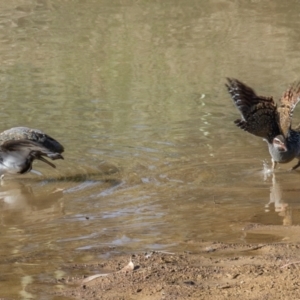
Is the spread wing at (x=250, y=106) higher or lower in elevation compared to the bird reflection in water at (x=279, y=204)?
higher

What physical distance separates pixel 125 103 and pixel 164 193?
3.80 m

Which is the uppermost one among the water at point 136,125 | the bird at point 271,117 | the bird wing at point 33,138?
the bird at point 271,117

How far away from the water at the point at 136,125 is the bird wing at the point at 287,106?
47cm

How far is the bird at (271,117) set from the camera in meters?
8.37

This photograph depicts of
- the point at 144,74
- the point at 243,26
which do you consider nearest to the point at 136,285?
the point at 144,74

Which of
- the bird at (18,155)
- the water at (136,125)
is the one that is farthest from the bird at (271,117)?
the bird at (18,155)

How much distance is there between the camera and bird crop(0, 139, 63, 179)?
829cm

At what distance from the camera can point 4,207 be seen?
784 centimetres

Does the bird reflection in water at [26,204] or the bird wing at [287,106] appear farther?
the bird wing at [287,106]

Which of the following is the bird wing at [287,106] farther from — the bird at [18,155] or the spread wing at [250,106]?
the bird at [18,155]

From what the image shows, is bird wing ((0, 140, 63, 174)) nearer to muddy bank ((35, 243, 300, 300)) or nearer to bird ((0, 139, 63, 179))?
bird ((0, 139, 63, 179))

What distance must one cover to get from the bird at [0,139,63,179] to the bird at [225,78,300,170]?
1844 millimetres

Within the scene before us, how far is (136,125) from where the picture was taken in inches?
409


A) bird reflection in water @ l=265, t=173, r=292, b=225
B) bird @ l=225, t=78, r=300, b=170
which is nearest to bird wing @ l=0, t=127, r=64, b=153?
bird @ l=225, t=78, r=300, b=170
